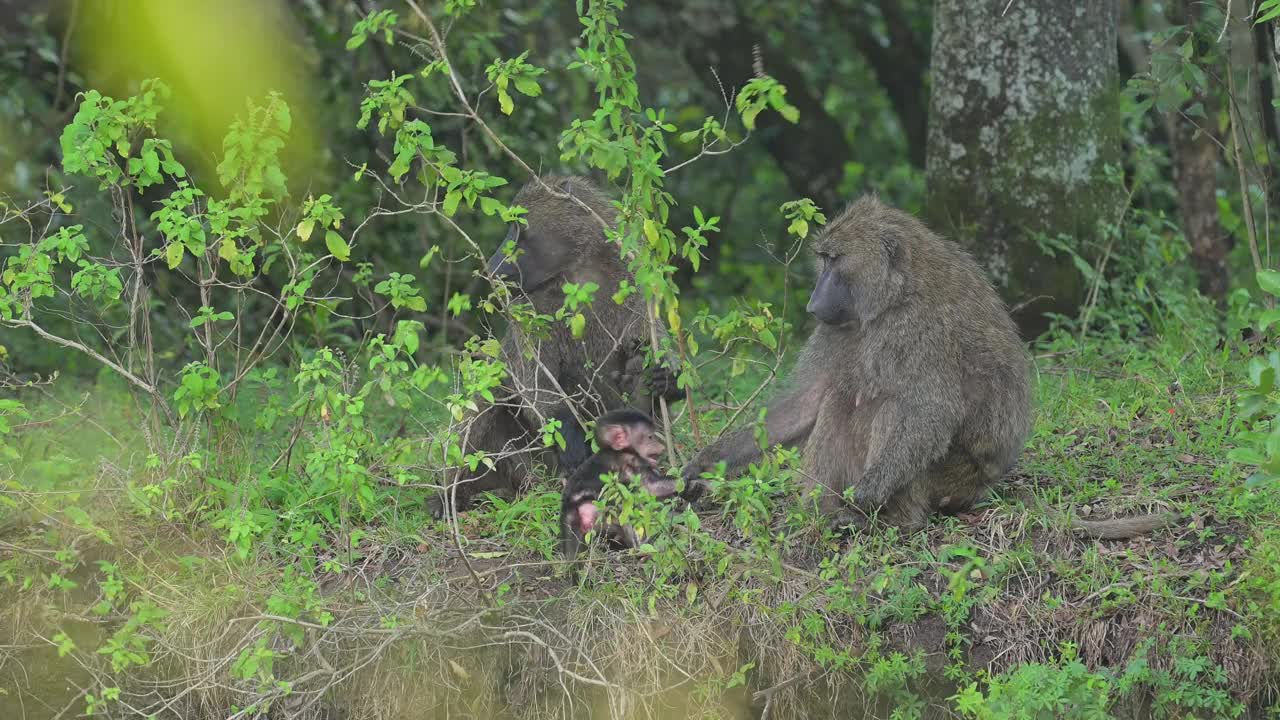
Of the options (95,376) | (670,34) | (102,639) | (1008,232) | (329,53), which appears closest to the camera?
(102,639)

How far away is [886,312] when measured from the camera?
4.55 metres

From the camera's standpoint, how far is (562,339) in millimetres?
5160

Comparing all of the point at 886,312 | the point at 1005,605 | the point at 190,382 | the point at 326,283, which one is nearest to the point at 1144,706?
the point at 1005,605

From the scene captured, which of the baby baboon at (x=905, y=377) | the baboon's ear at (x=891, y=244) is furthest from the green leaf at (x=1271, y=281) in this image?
the baboon's ear at (x=891, y=244)

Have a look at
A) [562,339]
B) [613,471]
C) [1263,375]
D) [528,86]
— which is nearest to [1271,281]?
[1263,375]

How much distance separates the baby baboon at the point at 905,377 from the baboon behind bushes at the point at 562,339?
50cm

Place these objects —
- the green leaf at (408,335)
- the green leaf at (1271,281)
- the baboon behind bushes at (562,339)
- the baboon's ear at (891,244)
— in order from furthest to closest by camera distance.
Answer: the baboon behind bushes at (562,339), the baboon's ear at (891,244), the green leaf at (408,335), the green leaf at (1271,281)

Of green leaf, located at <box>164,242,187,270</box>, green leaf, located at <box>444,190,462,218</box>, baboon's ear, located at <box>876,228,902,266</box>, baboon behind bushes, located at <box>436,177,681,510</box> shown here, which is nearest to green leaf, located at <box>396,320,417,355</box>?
green leaf, located at <box>444,190,462,218</box>

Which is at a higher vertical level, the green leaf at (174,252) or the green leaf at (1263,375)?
the green leaf at (174,252)

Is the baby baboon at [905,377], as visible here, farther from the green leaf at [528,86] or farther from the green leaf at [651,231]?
the green leaf at [528,86]

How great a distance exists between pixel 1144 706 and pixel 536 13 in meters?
5.23

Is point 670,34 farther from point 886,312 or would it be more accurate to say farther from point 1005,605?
point 1005,605

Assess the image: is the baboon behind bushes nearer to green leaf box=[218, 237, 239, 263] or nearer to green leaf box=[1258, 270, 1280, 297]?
green leaf box=[218, 237, 239, 263]

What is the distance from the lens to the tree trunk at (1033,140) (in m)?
6.29
